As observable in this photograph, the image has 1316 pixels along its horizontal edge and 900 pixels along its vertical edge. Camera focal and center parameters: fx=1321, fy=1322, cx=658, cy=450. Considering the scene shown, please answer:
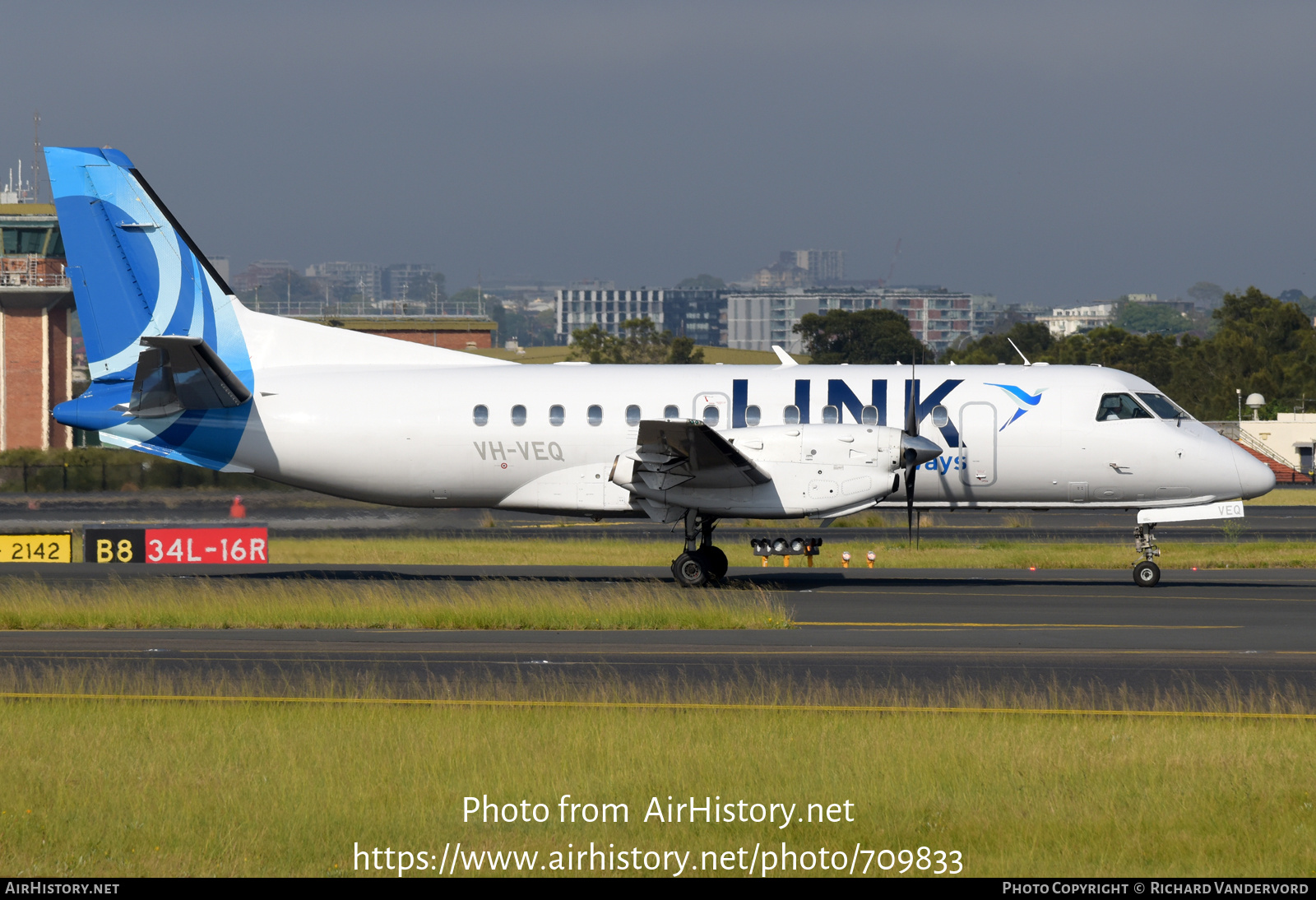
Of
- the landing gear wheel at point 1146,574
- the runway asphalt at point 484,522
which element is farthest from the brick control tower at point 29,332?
the landing gear wheel at point 1146,574

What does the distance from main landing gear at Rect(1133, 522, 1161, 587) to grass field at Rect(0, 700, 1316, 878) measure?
40.9 feet

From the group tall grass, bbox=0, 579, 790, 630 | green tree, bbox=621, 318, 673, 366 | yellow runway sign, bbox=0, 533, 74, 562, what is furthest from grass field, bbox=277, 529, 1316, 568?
green tree, bbox=621, 318, 673, 366

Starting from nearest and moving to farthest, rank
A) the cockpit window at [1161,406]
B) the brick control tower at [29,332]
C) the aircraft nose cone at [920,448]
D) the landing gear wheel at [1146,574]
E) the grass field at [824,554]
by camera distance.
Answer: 1. the aircraft nose cone at [920,448]
2. the landing gear wheel at [1146,574]
3. the cockpit window at [1161,406]
4. the grass field at [824,554]
5. the brick control tower at [29,332]

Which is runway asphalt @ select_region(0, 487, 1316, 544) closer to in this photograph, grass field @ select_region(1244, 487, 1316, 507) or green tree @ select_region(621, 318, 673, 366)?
grass field @ select_region(1244, 487, 1316, 507)

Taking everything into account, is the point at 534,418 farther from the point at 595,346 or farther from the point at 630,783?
the point at 595,346

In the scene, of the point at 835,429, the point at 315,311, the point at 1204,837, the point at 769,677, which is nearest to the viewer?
the point at 1204,837

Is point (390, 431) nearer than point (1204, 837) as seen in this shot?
No

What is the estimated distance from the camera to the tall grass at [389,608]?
2008 centimetres

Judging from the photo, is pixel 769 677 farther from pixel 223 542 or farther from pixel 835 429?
pixel 223 542

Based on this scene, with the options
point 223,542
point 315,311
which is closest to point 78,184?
point 223,542

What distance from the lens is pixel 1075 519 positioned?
151 ft

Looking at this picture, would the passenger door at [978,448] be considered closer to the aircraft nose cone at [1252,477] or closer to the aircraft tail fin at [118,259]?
the aircraft nose cone at [1252,477]

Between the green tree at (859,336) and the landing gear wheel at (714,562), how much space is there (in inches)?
3518

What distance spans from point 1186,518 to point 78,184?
2185 centimetres
